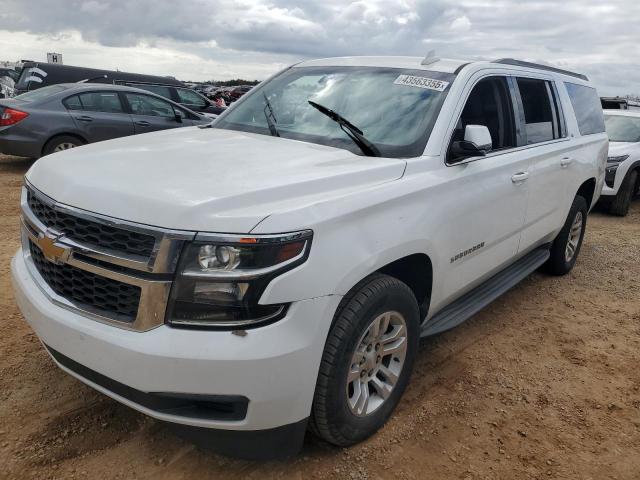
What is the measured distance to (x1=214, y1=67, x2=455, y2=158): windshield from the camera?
306 centimetres

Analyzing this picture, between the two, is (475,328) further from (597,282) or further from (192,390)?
(192,390)

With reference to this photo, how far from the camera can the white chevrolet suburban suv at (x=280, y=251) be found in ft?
6.58

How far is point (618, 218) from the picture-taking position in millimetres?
9008

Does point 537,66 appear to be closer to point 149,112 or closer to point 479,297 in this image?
point 479,297

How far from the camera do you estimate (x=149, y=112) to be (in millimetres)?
10180

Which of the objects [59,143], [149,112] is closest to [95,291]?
[59,143]

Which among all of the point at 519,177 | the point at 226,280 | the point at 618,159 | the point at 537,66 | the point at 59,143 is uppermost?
the point at 537,66

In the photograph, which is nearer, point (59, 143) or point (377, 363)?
point (377, 363)

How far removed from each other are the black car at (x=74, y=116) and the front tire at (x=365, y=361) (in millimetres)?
6107

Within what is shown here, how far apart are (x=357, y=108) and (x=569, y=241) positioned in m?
3.16

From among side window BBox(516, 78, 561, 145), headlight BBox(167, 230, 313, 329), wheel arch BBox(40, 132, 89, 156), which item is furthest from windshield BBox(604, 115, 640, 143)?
headlight BBox(167, 230, 313, 329)

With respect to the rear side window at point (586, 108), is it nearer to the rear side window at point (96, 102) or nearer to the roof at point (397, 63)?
the roof at point (397, 63)

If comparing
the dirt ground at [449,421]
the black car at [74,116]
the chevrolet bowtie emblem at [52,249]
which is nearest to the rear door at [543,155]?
the dirt ground at [449,421]

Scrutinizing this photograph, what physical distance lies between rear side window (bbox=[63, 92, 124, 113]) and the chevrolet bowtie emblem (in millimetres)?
7756
